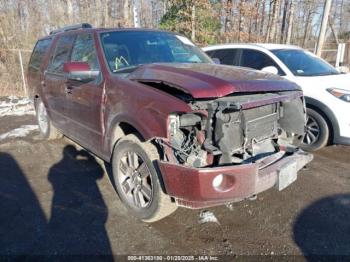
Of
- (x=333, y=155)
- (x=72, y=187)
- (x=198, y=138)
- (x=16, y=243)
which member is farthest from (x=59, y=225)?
(x=333, y=155)

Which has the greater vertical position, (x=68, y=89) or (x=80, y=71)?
(x=80, y=71)

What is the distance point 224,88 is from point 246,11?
615 inches

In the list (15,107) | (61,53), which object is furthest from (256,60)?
(15,107)

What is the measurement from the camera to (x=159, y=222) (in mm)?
3293

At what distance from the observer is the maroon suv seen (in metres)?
2.67

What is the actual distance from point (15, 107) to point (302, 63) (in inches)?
317

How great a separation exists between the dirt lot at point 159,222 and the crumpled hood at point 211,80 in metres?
1.39

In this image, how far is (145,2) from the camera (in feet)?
87.1

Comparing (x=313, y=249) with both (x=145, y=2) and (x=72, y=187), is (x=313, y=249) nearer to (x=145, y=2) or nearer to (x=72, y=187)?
(x=72, y=187)

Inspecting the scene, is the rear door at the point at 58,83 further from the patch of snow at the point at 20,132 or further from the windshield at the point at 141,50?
the patch of snow at the point at 20,132

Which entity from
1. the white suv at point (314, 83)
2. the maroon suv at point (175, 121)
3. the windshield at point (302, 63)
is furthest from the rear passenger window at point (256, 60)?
the maroon suv at point (175, 121)

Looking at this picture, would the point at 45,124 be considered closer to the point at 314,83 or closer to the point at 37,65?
the point at 37,65

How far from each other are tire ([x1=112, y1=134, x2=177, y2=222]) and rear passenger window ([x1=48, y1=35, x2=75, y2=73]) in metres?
2.06

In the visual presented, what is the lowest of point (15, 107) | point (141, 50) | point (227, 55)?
point (15, 107)
